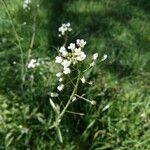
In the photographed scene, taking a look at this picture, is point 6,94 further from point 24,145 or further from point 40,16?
point 40,16

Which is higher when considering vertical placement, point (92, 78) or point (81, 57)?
point (81, 57)

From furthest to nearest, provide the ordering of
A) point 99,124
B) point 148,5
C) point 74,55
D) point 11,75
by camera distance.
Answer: point 148,5 → point 11,75 → point 99,124 → point 74,55

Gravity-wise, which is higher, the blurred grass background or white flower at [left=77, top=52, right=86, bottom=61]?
white flower at [left=77, top=52, right=86, bottom=61]

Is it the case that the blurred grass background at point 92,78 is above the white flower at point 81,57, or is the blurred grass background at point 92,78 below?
below

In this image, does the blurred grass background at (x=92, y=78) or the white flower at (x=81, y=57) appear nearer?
the white flower at (x=81, y=57)

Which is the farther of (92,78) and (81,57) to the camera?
(92,78)

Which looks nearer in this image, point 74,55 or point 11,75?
point 74,55

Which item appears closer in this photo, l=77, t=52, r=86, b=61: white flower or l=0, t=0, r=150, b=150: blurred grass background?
l=77, t=52, r=86, b=61: white flower

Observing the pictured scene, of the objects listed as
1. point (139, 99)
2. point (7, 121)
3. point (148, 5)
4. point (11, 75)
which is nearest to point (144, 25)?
point (148, 5)
